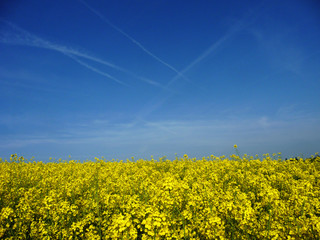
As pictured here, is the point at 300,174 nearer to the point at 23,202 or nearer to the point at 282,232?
the point at 282,232

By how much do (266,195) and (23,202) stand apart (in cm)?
795

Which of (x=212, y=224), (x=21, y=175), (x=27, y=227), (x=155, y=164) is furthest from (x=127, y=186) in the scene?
(x=155, y=164)

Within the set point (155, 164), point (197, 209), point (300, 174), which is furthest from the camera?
point (155, 164)

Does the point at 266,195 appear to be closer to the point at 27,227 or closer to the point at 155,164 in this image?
the point at 27,227

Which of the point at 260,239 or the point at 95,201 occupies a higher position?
the point at 95,201

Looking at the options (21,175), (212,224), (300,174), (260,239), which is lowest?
(260,239)

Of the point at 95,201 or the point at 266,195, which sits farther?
the point at 95,201

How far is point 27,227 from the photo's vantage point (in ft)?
18.9

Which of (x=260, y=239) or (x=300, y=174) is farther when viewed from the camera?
(x=300, y=174)

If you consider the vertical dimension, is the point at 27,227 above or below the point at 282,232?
above

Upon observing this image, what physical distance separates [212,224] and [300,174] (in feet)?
27.9

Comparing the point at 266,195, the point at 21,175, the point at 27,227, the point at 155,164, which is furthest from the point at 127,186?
the point at 155,164

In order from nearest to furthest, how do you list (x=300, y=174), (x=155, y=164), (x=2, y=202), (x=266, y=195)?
1. (x=266, y=195)
2. (x=2, y=202)
3. (x=300, y=174)
4. (x=155, y=164)

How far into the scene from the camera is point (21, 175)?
1066cm
